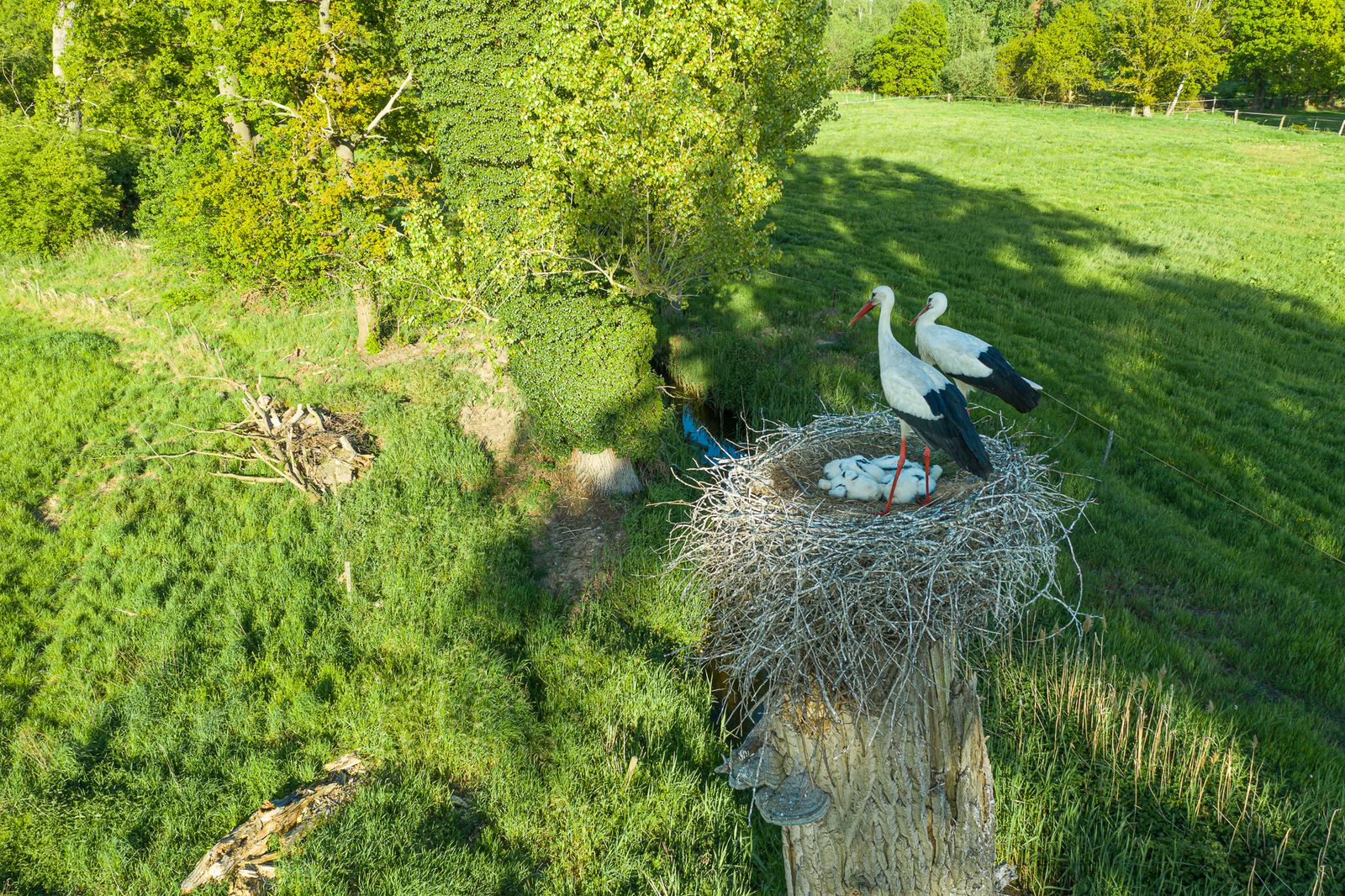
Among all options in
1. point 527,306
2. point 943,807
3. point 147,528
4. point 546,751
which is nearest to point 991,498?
point 943,807

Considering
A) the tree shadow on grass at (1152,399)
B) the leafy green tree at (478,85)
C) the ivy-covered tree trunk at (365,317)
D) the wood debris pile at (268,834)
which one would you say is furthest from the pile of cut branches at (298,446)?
the tree shadow on grass at (1152,399)

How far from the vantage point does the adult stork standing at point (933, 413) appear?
4.56 metres

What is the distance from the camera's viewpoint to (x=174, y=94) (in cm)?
1680

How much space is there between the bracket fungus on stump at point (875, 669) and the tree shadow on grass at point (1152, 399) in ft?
6.69

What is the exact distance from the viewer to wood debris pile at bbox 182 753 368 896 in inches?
237

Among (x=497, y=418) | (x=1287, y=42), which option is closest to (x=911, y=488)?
(x=497, y=418)

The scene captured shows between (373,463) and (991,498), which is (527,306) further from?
(991,498)

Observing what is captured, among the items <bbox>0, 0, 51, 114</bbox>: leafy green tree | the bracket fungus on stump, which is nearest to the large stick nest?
the bracket fungus on stump

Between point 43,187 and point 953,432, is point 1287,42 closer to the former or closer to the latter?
point 953,432

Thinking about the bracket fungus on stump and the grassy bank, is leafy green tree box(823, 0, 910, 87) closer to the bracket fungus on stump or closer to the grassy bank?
the grassy bank

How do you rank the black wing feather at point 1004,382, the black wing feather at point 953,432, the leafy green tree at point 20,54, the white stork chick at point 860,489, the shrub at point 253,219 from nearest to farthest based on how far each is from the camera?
the black wing feather at point 953,432 → the white stork chick at point 860,489 → the black wing feather at point 1004,382 → the shrub at point 253,219 → the leafy green tree at point 20,54

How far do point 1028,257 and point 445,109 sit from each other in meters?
16.3

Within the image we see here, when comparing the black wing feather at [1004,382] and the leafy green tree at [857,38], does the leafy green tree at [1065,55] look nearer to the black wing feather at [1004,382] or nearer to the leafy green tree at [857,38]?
the leafy green tree at [857,38]

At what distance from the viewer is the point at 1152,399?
1287cm
